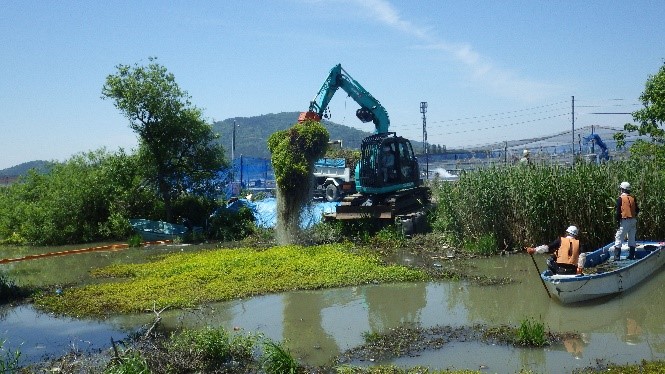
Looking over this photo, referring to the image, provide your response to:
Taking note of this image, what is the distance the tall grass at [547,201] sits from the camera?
15109 millimetres

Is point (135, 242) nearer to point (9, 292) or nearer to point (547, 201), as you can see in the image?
point (9, 292)

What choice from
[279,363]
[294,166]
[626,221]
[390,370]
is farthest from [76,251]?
[626,221]

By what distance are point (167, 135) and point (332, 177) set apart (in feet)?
26.4

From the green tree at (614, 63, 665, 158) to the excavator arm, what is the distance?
840cm

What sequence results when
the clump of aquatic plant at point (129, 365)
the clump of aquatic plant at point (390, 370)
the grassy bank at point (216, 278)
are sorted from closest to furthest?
the clump of aquatic plant at point (129, 365) → the clump of aquatic plant at point (390, 370) → the grassy bank at point (216, 278)

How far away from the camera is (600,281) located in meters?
10.9

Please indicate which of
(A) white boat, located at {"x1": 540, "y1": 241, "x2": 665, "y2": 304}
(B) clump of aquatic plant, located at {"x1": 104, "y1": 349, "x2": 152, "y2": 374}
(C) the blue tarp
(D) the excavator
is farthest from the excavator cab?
(B) clump of aquatic plant, located at {"x1": 104, "y1": 349, "x2": 152, "y2": 374}

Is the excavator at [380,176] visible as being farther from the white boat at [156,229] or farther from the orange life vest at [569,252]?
the orange life vest at [569,252]

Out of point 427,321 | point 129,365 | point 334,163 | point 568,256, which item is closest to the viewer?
point 129,365

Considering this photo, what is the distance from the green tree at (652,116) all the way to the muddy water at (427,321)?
19.4 ft

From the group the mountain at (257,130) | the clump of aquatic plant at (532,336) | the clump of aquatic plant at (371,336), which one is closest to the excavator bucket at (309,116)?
the clump of aquatic plant at (371,336)

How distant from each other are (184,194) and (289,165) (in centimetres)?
835

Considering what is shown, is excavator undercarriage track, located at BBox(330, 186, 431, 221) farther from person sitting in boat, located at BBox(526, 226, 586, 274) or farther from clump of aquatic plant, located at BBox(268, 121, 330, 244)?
person sitting in boat, located at BBox(526, 226, 586, 274)

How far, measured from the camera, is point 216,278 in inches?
547
